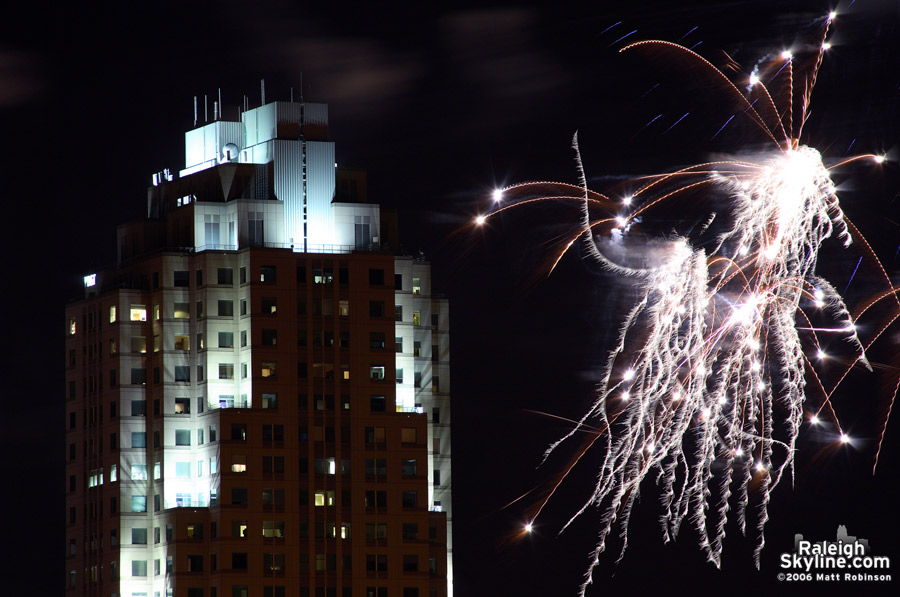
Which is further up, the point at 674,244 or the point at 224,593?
the point at 674,244

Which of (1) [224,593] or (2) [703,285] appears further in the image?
(1) [224,593]

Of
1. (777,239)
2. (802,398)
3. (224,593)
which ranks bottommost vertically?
(224,593)

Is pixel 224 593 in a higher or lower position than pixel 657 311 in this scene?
lower

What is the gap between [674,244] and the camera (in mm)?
166875

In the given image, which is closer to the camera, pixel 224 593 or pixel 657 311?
pixel 657 311

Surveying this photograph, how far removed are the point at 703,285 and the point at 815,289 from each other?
830 centimetres

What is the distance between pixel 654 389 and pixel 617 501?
8.73 metres

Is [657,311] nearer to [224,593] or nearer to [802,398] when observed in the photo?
[802,398]

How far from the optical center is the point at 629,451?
166 meters

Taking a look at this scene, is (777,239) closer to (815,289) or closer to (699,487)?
(815,289)

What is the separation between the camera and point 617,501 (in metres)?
165

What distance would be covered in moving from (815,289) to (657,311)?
38.2ft

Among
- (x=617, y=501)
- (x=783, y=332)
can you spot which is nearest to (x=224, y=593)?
(x=617, y=501)

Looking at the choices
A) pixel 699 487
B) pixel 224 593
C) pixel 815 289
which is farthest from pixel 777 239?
pixel 224 593
